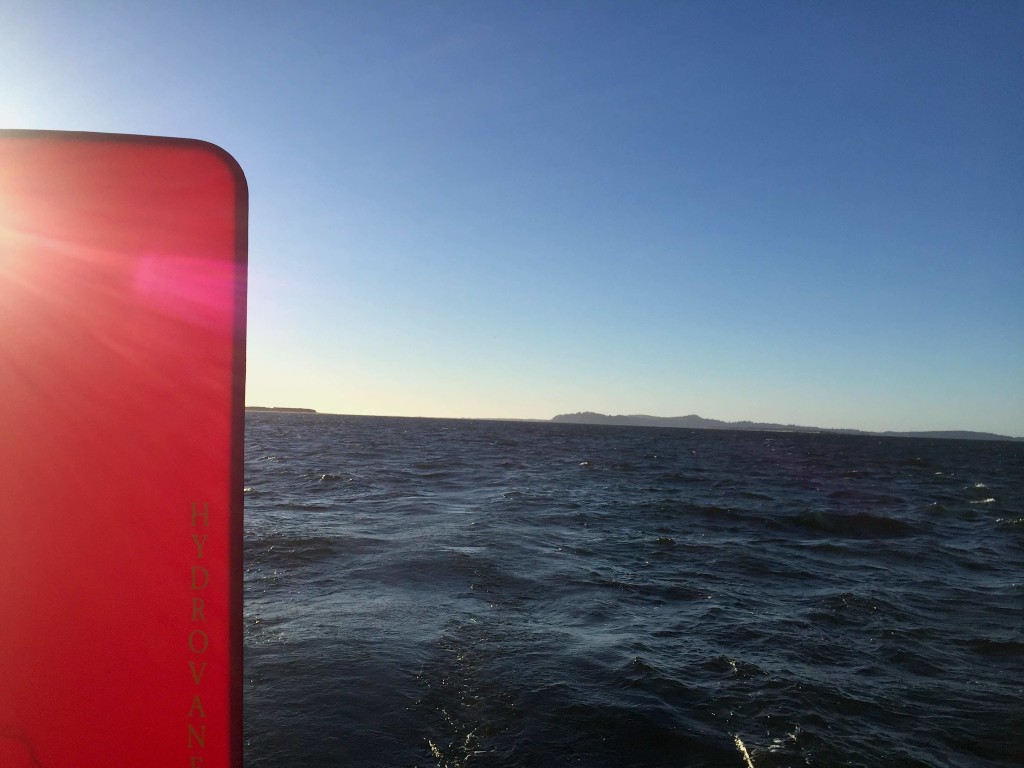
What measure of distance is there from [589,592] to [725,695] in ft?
10.8

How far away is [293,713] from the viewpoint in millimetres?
4961

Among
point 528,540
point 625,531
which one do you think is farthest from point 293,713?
point 625,531

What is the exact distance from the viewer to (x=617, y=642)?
708cm

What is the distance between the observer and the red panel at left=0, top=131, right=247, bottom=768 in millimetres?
1502

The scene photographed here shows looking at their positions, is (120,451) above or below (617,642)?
above

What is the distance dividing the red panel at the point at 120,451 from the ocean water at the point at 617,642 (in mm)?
3419

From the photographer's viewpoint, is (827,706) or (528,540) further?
(528,540)

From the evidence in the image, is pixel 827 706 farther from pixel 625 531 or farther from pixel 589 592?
pixel 625 531

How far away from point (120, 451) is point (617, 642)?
6653 mm

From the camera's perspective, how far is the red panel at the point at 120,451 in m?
1.50

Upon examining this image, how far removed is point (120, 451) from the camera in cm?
157

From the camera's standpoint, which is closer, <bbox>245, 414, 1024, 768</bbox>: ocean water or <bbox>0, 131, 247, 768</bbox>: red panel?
<bbox>0, 131, 247, 768</bbox>: red panel

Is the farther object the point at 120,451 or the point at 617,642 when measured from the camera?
the point at 617,642

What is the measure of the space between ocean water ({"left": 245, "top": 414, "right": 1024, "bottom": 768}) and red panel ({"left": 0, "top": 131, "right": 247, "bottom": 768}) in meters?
3.42
